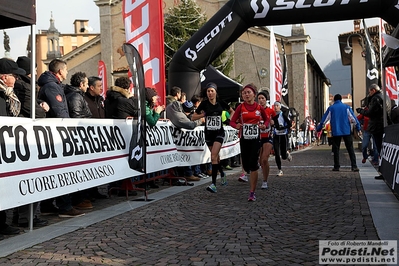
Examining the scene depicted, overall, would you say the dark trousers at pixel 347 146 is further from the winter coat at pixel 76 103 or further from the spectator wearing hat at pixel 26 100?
the spectator wearing hat at pixel 26 100

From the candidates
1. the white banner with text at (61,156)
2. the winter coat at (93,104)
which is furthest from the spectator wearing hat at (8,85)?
the winter coat at (93,104)

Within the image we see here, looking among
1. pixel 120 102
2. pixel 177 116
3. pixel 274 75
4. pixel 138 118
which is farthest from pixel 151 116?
pixel 274 75

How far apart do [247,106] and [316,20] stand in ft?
18.9

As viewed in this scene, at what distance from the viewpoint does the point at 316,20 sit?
14.3 metres

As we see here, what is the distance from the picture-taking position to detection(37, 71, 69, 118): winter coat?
7.62m

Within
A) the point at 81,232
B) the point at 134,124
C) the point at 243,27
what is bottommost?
the point at 81,232

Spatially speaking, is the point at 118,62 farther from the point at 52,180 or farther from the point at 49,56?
the point at 52,180

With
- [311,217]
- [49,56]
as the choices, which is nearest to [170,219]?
[311,217]

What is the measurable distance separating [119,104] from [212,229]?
13.2 feet

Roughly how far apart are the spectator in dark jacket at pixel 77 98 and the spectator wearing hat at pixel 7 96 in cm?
163

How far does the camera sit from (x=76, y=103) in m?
8.34

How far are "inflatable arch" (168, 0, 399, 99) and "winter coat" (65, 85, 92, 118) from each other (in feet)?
21.7

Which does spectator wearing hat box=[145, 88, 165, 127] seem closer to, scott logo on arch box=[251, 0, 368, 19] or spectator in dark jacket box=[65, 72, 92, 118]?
spectator in dark jacket box=[65, 72, 92, 118]

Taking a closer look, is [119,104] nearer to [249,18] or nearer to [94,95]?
[94,95]
